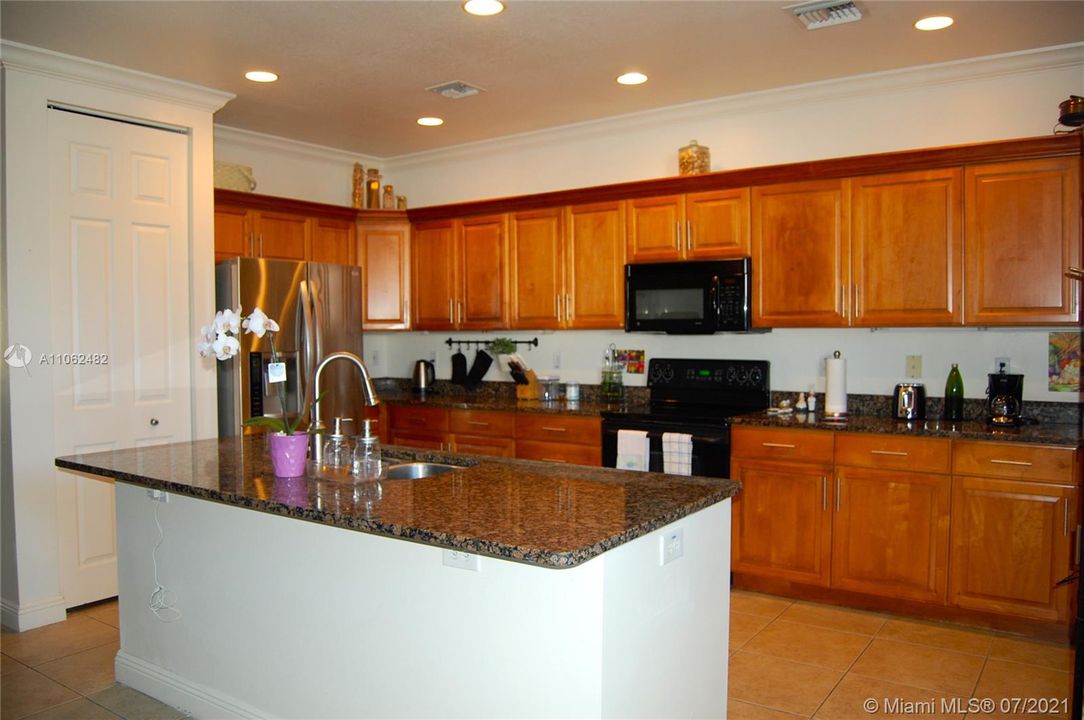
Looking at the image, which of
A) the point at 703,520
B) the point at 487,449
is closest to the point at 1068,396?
the point at 703,520

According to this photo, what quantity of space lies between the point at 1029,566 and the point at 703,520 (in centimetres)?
191

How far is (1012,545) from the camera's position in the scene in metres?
3.35

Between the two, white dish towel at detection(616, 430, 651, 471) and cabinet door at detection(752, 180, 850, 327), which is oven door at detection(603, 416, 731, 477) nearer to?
white dish towel at detection(616, 430, 651, 471)

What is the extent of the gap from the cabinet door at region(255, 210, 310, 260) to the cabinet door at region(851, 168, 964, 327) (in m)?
3.33

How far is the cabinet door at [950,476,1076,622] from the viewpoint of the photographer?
3.26 m

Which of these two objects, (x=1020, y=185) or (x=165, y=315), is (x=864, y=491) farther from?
(x=165, y=315)

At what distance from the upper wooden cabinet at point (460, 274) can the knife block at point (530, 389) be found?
15.5 inches

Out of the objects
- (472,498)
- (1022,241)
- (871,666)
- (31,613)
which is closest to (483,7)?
(472,498)

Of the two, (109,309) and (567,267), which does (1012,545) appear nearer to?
(567,267)

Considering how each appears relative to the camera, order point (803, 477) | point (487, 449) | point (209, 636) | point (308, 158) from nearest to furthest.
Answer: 1. point (209, 636)
2. point (803, 477)
3. point (487, 449)
4. point (308, 158)

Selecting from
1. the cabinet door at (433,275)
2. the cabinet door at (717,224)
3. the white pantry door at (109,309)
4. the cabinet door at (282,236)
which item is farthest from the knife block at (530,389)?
the white pantry door at (109,309)

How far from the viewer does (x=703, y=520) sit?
232 cm

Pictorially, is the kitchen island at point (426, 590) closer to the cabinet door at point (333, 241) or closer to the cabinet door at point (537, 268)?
the cabinet door at point (537, 268)

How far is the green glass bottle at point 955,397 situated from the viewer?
383 centimetres
